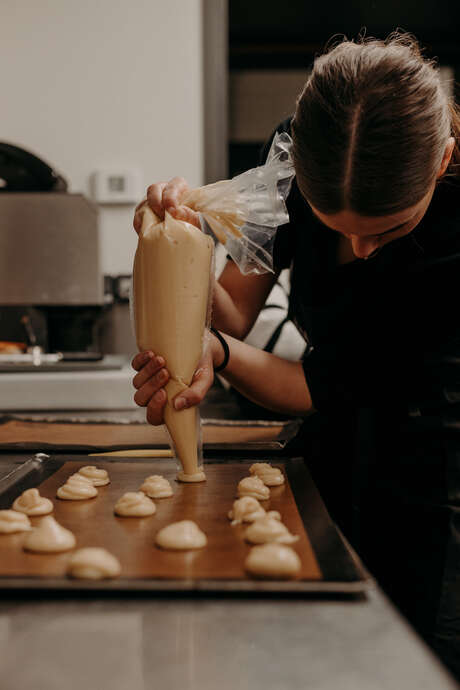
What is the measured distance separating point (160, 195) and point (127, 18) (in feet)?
5.40

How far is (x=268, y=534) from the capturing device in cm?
66

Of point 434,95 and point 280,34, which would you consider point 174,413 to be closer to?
point 434,95

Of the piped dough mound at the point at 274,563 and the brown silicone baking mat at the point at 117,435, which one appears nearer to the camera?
the piped dough mound at the point at 274,563

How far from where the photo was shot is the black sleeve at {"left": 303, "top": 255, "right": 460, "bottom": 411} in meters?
1.02

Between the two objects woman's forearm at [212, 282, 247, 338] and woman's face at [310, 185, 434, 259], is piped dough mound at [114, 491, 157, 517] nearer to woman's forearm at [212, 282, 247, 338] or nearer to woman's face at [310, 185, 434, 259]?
woman's face at [310, 185, 434, 259]

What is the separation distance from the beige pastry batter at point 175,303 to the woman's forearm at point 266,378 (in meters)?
0.18

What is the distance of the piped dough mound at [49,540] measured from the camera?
2.10 feet

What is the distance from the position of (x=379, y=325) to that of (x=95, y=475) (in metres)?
0.52

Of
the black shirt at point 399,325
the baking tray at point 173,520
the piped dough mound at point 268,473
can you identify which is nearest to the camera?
the baking tray at point 173,520

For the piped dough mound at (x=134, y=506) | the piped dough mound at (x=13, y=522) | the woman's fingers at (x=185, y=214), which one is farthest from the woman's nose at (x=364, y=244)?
the piped dough mound at (x=13, y=522)

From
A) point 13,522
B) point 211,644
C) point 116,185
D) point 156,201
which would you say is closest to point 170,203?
point 156,201

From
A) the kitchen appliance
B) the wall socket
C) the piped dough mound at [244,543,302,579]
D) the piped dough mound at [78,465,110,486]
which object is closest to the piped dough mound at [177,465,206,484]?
the piped dough mound at [78,465,110,486]

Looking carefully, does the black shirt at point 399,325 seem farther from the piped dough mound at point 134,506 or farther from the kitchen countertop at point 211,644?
the kitchen countertop at point 211,644

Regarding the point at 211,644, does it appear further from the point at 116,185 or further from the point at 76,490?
the point at 116,185
